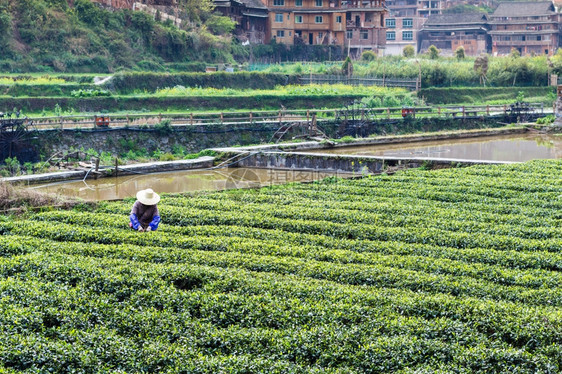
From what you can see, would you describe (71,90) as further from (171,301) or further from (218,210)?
(171,301)

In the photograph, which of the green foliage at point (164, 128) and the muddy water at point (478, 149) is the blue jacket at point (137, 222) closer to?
the muddy water at point (478, 149)

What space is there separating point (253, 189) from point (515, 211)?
24.2 feet

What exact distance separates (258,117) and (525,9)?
59554 millimetres

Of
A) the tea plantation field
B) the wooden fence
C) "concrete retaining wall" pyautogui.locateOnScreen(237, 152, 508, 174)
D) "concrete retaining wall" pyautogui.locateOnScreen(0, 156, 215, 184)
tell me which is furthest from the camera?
the wooden fence

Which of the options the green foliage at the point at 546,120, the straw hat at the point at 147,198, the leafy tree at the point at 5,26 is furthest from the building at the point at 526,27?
the straw hat at the point at 147,198

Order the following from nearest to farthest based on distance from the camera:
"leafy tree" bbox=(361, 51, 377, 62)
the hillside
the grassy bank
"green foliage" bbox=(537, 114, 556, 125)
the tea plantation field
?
the tea plantation field
"green foliage" bbox=(537, 114, 556, 125)
the hillside
the grassy bank
"leafy tree" bbox=(361, 51, 377, 62)

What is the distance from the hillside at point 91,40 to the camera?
4962 cm

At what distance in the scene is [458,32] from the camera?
3529 inches

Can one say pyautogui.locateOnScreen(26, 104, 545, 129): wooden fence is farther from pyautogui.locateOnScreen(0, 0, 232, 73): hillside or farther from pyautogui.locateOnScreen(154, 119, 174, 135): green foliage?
pyautogui.locateOnScreen(0, 0, 232, 73): hillside

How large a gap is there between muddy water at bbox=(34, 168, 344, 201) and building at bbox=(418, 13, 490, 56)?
65251 millimetres

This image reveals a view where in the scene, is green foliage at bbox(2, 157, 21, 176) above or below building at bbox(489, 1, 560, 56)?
below

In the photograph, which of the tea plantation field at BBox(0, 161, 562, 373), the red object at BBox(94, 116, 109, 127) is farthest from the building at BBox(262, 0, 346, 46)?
the tea plantation field at BBox(0, 161, 562, 373)

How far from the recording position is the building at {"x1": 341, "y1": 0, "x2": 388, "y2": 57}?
72.7 m

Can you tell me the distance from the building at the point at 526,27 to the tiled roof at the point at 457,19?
139cm
